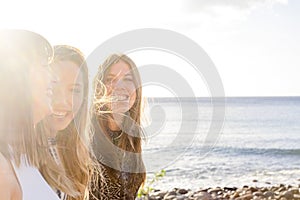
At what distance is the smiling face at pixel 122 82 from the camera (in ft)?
9.96

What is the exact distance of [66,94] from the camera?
2.41m

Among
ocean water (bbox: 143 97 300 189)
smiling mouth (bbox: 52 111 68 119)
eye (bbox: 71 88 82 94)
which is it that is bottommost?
ocean water (bbox: 143 97 300 189)

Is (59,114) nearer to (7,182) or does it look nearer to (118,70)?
(118,70)

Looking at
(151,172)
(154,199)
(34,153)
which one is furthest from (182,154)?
(34,153)

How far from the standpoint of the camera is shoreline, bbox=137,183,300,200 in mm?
10484

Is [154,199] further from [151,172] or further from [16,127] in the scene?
[16,127]

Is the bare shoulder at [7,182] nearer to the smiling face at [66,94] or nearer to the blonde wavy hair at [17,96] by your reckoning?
the blonde wavy hair at [17,96]

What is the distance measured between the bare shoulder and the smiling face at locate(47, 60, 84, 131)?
33.9 inches

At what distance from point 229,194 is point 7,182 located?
33.5 feet

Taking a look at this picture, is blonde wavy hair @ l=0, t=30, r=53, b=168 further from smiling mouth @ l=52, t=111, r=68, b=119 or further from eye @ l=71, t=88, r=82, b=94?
eye @ l=71, t=88, r=82, b=94

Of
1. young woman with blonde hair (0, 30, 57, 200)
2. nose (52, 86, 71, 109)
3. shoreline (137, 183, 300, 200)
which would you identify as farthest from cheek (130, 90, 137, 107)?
shoreline (137, 183, 300, 200)

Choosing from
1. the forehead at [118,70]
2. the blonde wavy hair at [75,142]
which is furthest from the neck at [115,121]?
the blonde wavy hair at [75,142]

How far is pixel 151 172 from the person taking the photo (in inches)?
513

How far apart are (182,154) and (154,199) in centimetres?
657
